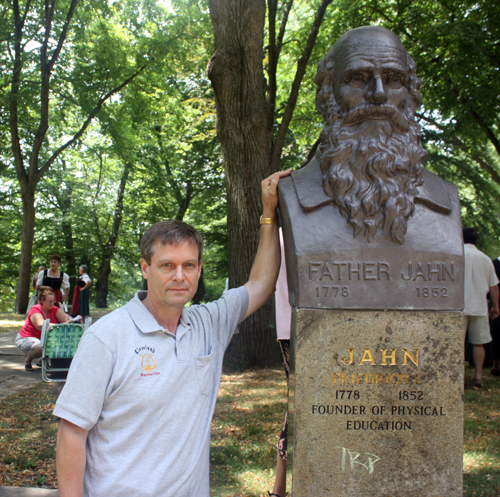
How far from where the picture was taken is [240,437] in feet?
15.7

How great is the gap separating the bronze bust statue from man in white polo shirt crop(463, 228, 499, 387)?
401 centimetres

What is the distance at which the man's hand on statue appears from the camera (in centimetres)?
278

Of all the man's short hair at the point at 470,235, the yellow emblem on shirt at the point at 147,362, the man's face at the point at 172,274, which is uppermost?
the man's short hair at the point at 470,235

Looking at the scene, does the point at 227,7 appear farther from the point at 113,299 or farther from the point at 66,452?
the point at 113,299

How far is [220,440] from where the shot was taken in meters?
4.71

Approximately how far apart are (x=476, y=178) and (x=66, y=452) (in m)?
14.8

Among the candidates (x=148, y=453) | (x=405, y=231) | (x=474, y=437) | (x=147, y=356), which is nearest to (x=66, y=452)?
(x=148, y=453)

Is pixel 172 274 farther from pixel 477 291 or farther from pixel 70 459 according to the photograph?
pixel 477 291

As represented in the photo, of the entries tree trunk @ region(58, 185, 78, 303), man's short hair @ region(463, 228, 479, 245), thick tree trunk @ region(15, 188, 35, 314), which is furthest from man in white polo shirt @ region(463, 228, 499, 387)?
tree trunk @ region(58, 185, 78, 303)

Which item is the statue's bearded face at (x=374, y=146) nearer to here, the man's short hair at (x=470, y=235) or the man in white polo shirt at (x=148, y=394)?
the man in white polo shirt at (x=148, y=394)

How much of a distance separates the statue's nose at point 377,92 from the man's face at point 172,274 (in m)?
1.14

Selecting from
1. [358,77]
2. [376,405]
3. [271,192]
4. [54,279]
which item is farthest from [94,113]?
[376,405]

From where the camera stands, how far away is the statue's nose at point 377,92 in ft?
8.10

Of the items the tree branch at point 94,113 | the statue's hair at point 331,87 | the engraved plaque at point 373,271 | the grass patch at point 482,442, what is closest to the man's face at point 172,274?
the engraved plaque at point 373,271
